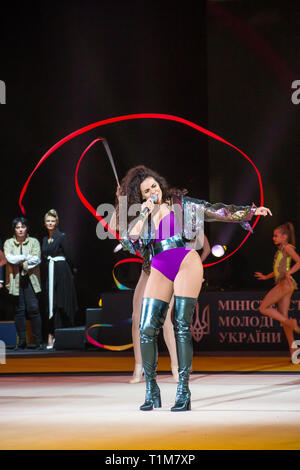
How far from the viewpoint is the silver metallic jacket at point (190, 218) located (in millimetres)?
4684

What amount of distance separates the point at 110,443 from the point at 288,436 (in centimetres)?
91

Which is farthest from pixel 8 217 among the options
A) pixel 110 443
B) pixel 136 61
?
pixel 110 443

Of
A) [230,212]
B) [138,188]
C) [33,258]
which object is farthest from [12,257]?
[230,212]

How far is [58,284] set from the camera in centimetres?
955

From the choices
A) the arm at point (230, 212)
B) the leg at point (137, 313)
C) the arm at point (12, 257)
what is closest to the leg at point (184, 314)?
the arm at point (230, 212)

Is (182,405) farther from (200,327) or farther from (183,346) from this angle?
(200,327)

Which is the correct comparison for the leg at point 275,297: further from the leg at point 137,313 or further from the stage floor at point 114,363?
the leg at point 137,313

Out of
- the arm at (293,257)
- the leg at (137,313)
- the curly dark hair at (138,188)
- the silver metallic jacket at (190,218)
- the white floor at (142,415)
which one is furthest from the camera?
the arm at (293,257)

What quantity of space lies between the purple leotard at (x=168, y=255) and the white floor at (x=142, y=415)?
878 mm

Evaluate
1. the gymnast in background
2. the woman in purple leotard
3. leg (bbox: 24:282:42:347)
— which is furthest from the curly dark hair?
leg (bbox: 24:282:42:347)

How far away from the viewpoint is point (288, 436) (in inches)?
147

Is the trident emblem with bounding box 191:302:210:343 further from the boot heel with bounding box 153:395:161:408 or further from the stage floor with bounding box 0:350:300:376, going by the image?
the boot heel with bounding box 153:395:161:408

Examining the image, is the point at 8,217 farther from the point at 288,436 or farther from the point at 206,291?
the point at 288,436

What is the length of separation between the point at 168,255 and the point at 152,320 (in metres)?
0.42
